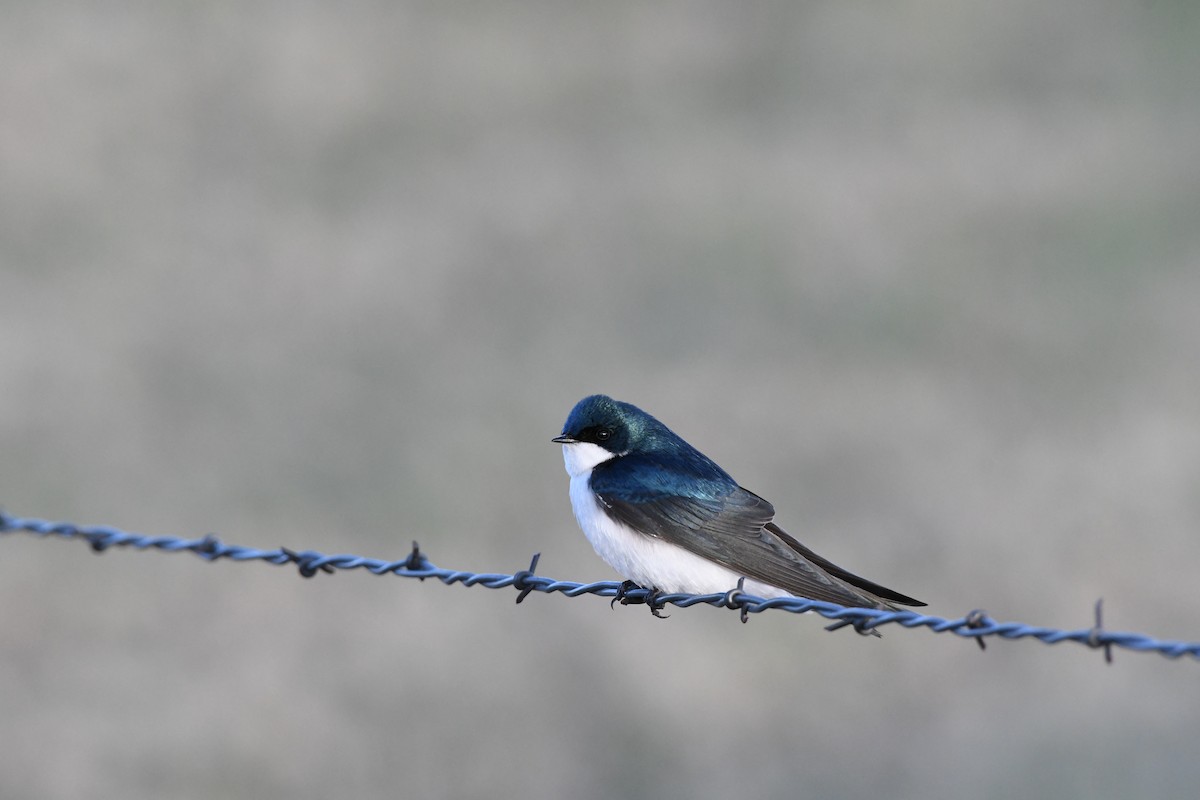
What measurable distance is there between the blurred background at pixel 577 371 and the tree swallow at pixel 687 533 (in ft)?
10.3

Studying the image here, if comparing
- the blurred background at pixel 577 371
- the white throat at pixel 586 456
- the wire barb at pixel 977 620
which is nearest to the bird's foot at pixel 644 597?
the white throat at pixel 586 456

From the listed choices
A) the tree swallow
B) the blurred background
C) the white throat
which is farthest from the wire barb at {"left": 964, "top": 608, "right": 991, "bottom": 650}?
the blurred background

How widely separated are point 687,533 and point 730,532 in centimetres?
12

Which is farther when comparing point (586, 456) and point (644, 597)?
point (586, 456)

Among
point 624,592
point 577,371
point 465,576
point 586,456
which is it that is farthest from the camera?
point 577,371

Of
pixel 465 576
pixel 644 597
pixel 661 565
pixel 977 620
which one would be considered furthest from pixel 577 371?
pixel 977 620

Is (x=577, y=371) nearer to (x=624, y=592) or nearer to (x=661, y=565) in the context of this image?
(x=661, y=565)

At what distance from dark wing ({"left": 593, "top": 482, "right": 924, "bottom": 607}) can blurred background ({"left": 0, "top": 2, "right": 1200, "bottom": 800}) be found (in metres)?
3.23

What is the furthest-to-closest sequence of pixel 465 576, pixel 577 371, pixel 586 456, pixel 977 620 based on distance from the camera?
1. pixel 577 371
2. pixel 586 456
3. pixel 465 576
4. pixel 977 620

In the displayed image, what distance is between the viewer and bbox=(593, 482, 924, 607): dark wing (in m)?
4.29

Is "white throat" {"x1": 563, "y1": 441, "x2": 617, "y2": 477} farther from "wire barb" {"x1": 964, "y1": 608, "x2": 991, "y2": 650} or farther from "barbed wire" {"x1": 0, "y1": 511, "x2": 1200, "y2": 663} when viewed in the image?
"wire barb" {"x1": 964, "y1": 608, "x2": 991, "y2": 650}

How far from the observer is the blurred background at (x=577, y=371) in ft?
25.1

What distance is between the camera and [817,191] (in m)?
13.9

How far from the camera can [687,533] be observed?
14.5ft
